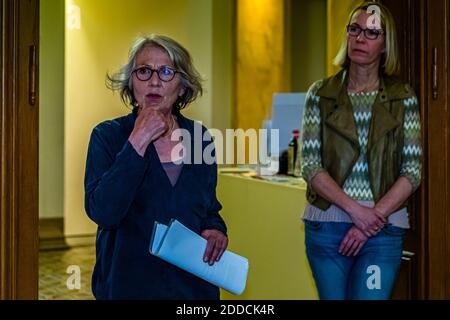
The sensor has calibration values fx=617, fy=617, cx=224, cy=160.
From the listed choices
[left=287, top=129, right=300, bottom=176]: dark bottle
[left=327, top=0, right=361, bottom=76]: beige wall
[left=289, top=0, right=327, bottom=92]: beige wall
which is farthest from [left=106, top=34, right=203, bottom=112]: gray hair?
[left=289, top=0, right=327, bottom=92]: beige wall

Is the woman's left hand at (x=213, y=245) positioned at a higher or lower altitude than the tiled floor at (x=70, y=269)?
higher

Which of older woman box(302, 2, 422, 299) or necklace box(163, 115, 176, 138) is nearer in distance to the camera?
necklace box(163, 115, 176, 138)

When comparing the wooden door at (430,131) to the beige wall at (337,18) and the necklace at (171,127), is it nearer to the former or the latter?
the beige wall at (337,18)

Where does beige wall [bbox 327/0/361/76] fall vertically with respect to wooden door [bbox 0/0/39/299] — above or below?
above

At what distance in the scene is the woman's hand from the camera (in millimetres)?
1587

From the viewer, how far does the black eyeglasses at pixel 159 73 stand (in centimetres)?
132

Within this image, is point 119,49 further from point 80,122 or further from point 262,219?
point 262,219

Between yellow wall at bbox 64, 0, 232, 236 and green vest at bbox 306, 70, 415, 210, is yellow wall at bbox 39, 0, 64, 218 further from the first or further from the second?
green vest at bbox 306, 70, 415, 210

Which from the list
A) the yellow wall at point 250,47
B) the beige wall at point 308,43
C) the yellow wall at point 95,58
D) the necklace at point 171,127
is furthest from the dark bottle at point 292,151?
the beige wall at point 308,43

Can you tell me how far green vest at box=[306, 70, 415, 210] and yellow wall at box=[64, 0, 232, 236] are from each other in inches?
13.2

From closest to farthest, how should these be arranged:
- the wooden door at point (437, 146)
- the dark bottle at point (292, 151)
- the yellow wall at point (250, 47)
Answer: the wooden door at point (437, 146), the yellow wall at point (250, 47), the dark bottle at point (292, 151)

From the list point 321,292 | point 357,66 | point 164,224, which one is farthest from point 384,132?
point 164,224

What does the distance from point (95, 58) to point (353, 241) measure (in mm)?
805

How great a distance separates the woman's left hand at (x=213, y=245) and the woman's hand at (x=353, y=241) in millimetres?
366
